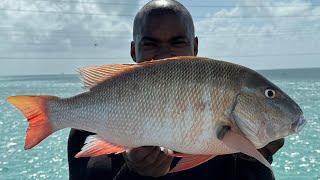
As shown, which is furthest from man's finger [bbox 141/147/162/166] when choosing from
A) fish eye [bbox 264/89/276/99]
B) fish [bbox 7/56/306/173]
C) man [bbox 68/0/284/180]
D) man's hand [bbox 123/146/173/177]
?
fish eye [bbox 264/89/276/99]

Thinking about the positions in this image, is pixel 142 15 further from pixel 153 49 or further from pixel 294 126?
pixel 294 126

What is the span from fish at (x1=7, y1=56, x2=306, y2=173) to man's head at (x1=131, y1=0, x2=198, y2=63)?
0.65 meters

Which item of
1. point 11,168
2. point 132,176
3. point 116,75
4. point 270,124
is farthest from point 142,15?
point 11,168

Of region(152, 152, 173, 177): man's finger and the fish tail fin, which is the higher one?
the fish tail fin

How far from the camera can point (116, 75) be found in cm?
224

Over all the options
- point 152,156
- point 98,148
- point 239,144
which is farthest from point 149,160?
point 239,144

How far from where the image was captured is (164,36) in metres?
2.84

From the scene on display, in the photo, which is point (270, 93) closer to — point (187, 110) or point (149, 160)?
point (187, 110)

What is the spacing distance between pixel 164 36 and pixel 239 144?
1.06 meters

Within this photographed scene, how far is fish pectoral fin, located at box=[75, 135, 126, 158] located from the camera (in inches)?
85.0

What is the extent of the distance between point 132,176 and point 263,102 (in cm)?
103

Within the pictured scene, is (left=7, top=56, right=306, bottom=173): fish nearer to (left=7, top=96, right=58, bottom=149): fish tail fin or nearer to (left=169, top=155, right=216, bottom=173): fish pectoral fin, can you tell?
(left=169, top=155, right=216, bottom=173): fish pectoral fin

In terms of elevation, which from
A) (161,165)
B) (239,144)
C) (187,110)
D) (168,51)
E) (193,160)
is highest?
(168,51)

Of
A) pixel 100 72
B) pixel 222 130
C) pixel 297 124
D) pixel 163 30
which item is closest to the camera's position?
pixel 222 130
